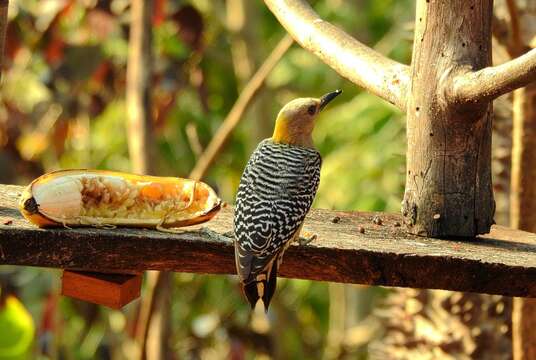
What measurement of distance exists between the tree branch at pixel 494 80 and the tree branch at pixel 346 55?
0.82ft

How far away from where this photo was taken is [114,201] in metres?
3.50

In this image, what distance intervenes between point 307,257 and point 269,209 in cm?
23

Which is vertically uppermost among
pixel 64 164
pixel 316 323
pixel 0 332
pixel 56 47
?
pixel 56 47

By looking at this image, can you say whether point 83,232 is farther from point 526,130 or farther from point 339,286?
point 339,286

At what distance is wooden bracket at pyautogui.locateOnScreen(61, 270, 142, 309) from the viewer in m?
3.43

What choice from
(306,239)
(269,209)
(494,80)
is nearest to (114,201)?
(269,209)

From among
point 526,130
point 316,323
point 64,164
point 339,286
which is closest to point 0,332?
point 64,164

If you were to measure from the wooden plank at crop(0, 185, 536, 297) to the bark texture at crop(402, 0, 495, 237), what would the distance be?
22 cm

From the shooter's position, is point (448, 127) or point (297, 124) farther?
point (297, 124)

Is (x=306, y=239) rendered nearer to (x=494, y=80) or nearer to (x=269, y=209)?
(x=269, y=209)

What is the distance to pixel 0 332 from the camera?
583cm

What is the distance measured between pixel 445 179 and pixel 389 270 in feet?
1.49

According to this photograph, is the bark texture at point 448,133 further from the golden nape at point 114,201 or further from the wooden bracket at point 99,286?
the wooden bracket at point 99,286

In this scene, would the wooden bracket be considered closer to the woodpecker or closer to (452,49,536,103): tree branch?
the woodpecker
